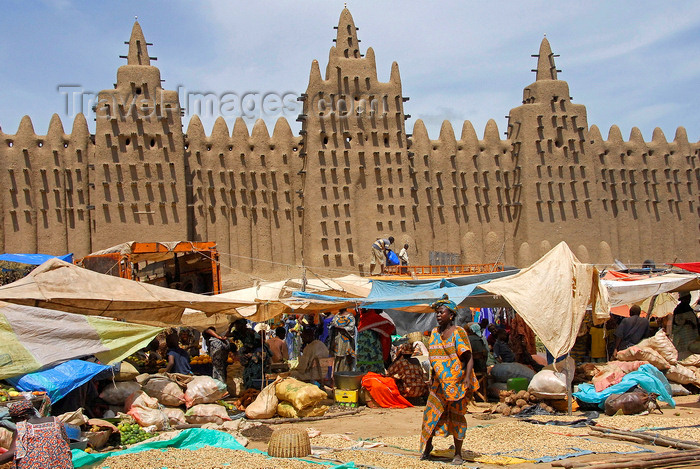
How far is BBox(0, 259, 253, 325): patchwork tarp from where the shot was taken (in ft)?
32.0

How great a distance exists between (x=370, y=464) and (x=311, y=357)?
520 cm

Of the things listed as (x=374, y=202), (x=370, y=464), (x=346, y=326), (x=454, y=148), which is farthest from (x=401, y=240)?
(x=370, y=464)

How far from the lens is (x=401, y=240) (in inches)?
1152

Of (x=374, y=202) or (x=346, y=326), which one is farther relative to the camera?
(x=374, y=202)

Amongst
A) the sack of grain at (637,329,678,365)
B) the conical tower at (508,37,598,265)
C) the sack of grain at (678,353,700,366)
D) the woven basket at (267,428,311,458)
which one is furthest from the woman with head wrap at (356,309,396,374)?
the conical tower at (508,37,598,265)

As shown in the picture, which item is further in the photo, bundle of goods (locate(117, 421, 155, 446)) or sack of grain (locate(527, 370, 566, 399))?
sack of grain (locate(527, 370, 566, 399))

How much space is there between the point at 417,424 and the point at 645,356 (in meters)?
3.71

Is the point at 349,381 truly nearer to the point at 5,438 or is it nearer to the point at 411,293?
the point at 411,293

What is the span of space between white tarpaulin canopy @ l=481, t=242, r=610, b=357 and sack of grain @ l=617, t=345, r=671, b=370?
0.81 meters

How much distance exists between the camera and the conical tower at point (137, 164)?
26.4 metres

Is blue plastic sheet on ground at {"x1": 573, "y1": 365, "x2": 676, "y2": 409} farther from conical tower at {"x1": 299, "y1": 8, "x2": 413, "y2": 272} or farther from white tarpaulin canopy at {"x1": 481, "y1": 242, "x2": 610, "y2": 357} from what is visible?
conical tower at {"x1": 299, "y1": 8, "x2": 413, "y2": 272}

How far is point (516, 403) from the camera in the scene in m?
10.1

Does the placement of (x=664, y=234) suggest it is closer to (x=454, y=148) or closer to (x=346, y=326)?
(x=454, y=148)

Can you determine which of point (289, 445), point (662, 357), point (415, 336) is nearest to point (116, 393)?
point (289, 445)
